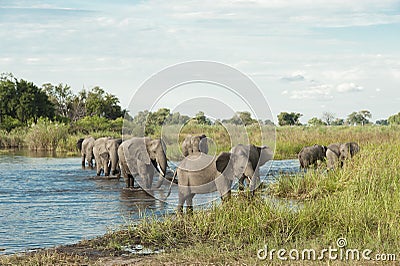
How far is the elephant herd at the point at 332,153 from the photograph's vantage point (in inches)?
612

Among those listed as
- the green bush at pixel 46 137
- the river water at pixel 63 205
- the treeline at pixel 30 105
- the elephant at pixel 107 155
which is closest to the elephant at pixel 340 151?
the river water at pixel 63 205

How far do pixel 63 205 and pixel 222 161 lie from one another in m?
4.07

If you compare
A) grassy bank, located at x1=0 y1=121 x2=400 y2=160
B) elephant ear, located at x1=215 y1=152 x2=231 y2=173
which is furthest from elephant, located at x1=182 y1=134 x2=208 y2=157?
elephant ear, located at x1=215 y1=152 x2=231 y2=173

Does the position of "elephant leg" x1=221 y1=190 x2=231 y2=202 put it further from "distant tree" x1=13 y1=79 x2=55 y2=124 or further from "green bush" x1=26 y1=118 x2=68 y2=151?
"distant tree" x1=13 y1=79 x2=55 y2=124

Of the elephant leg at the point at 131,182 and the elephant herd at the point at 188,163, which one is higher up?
the elephant herd at the point at 188,163

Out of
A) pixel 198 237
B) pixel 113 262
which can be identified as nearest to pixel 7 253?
pixel 113 262

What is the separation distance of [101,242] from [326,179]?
18.0 feet

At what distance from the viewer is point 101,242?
26.5ft

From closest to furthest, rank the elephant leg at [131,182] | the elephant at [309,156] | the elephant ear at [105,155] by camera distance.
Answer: the elephant leg at [131,182]
the elephant ear at [105,155]
the elephant at [309,156]

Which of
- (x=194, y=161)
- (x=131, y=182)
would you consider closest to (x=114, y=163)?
(x=131, y=182)

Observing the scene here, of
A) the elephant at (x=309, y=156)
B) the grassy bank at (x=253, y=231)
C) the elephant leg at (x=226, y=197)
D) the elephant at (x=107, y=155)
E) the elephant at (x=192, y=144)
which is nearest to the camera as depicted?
the grassy bank at (x=253, y=231)

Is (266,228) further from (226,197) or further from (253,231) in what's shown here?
(226,197)

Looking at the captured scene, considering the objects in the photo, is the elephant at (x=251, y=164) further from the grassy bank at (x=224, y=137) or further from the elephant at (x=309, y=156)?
the elephant at (x=309, y=156)

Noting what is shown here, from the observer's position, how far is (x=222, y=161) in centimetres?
971
